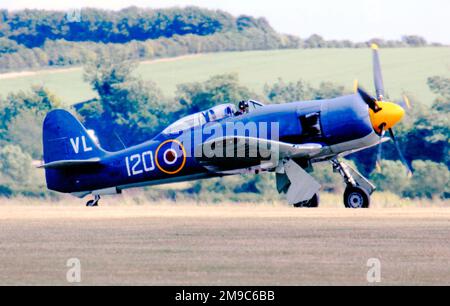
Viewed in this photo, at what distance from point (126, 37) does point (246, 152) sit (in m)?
57.4

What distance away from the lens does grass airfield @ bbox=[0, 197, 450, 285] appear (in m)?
13.1

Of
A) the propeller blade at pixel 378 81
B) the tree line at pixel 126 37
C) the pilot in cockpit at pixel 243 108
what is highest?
the tree line at pixel 126 37

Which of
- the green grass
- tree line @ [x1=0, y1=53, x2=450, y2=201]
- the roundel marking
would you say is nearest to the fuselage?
the roundel marking

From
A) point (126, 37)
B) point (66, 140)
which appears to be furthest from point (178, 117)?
point (126, 37)

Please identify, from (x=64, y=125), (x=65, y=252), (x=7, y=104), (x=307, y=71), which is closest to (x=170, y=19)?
(x=307, y=71)

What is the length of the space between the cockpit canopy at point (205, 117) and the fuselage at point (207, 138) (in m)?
0.12

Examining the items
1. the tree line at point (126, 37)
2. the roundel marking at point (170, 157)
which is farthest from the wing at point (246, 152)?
the tree line at point (126, 37)

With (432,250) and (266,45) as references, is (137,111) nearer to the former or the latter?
(266,45)

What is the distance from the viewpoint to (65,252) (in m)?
15.2

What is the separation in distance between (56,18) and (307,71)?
21705 millimetres

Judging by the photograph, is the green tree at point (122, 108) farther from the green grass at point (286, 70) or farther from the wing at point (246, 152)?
the wing at point (246, 152)

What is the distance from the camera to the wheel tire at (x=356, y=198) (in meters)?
22.4

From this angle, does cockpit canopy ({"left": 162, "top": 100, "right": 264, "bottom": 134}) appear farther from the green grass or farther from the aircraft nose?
the green grass

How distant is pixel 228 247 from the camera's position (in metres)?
15.6
